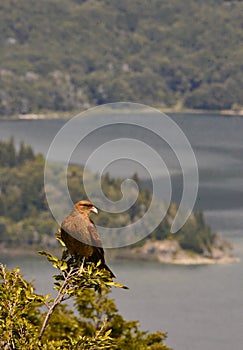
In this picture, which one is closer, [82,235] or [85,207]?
[82,235]

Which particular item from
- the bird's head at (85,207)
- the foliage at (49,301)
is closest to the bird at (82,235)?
the bird's head at (85,207)

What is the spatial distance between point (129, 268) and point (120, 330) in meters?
159

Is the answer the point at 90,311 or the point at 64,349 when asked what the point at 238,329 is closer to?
the point at 90,311

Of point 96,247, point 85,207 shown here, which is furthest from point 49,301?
point 85,207

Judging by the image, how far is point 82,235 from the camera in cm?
1602

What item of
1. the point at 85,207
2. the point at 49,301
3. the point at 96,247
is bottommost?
the point at 49,301

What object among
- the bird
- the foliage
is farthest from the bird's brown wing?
the foliage

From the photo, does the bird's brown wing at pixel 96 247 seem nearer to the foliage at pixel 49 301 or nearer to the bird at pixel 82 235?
the bird at pixel 82 235

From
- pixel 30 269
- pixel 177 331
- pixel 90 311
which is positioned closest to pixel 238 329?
pixel 177 331

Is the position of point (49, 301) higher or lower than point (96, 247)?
lower

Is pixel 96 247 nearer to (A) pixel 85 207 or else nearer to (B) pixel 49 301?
(A) pixel 85 207

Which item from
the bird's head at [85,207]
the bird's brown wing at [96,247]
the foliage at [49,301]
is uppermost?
the bird's head at [85,207]

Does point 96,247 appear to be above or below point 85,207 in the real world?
below

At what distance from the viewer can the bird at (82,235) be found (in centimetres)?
1606
